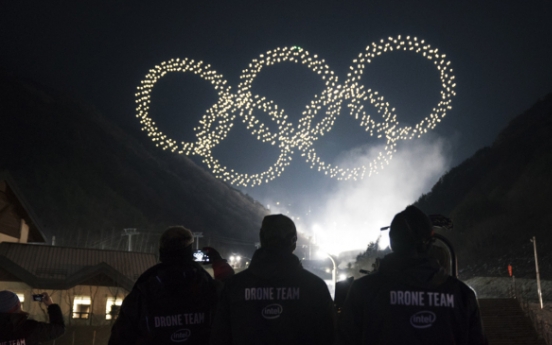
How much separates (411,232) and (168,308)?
2175 millimetres

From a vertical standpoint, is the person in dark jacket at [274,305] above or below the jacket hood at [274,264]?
below

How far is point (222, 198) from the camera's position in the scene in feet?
425

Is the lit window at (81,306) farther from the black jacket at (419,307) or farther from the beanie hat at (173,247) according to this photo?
the black jacket at (419,307)

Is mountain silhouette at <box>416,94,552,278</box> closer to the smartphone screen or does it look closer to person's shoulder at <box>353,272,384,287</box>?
the smartphone screen

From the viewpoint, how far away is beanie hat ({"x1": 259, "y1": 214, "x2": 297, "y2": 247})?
4.18 meters

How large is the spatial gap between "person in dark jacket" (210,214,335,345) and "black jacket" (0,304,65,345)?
2596 millimetres

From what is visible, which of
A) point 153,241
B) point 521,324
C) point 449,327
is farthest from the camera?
point 153,241

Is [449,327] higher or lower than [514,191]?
lower

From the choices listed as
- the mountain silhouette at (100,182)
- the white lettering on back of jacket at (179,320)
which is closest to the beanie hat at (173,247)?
the white lettering on back of jacket at (179,320)

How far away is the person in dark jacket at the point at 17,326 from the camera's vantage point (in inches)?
215

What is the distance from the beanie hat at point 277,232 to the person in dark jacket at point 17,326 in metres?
2.96

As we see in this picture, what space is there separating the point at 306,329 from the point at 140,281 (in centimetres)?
154

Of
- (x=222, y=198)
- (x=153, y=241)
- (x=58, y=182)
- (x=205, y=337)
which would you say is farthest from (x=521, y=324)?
(x=222, y=198)

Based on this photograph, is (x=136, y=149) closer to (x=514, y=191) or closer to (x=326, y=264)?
(x=326, y=264)
